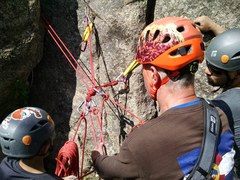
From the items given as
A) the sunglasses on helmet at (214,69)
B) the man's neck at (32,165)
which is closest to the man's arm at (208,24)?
the sunglasses on helmet at (214,69)

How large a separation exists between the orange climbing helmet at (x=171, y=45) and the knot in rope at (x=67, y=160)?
1.51 meters

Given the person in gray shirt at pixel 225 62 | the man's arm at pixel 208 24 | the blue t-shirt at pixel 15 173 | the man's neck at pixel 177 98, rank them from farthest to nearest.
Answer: the man's arm at pixel 208 24, the person in gray shirt at pixel 225 62, the blue t-shirt at pixel 15 173, the man's neck at pixel 177 98

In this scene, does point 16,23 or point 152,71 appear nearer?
point 152,71

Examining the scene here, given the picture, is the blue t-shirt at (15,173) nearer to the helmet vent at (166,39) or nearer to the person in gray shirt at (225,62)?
the helmet vent at (166,39)

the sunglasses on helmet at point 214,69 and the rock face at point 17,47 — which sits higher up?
the rock face at point 17,47

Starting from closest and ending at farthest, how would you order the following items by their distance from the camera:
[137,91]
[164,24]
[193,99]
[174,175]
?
[174,175] → [193,99] → [164,24] → [137,91]

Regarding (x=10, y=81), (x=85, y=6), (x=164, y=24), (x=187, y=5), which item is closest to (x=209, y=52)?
(x=187, y=5)

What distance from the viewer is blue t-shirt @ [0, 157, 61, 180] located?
305 cm

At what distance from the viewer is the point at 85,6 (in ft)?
16.0

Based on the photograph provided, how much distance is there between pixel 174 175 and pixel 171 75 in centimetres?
64

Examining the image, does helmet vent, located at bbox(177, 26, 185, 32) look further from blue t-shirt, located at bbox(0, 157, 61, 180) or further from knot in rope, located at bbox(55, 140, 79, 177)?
knot in rope, located at bbox(55, 140, 79, 177)

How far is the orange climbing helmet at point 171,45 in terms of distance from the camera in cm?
243

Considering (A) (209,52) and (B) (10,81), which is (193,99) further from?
(B) (10,81)

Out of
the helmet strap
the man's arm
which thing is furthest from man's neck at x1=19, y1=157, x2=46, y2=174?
the man's arm
